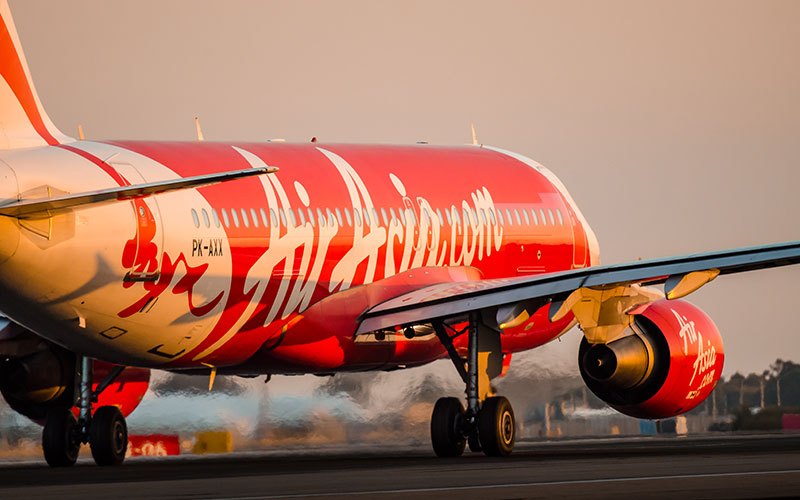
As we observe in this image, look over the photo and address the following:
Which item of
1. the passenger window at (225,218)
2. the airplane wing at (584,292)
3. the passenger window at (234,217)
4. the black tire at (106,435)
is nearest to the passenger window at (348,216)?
the airplane wing at (584,292)

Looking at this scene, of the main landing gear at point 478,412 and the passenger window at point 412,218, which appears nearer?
the main landing gear at point 478,412

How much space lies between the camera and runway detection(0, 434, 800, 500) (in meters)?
18.4

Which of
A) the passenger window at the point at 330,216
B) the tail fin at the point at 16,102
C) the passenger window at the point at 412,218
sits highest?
the tail fin at the point at 16,102

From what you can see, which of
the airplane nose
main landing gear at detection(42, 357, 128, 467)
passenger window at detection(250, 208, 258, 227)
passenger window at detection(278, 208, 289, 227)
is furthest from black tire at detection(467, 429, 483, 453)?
the airplane nose

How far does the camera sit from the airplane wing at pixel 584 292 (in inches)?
1000

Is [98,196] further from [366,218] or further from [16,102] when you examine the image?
[366,218]

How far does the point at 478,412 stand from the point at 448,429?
656mm

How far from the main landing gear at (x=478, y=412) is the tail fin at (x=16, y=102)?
24.5 feet

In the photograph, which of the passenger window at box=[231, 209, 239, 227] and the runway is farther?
the passenger window at box=[231, 209, 239, 227]

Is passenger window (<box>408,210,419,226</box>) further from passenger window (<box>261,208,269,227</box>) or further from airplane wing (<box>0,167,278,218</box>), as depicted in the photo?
airplane wing (<box>0,167,278,218</box>)

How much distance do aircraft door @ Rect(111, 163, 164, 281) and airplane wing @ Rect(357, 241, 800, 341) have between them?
496 cm

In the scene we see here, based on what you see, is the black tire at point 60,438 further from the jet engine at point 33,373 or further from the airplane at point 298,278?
the jet engine at point 33,373

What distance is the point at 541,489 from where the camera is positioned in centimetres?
1855

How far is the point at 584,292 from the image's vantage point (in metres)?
26.9
